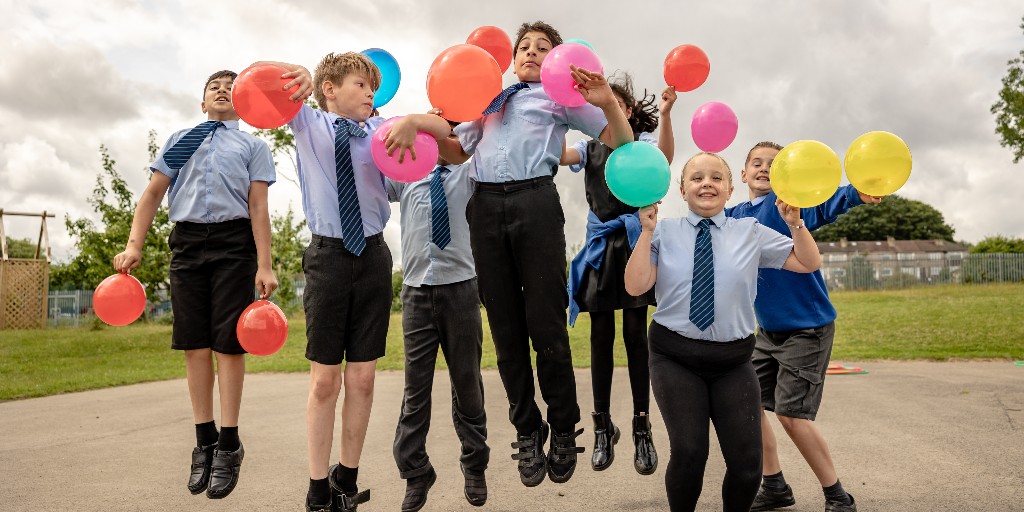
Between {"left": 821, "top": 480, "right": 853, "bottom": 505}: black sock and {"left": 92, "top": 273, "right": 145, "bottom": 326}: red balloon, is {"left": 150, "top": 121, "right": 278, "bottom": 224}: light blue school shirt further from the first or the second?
{"left": 821, "top": 480, "right": 853, "bottom": 505}: black sock

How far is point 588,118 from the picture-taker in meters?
3.43

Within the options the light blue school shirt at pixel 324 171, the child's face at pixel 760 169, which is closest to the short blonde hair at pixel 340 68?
the light blue school shirt at pixel 324 171

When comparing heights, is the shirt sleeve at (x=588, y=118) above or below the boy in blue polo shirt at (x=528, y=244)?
above

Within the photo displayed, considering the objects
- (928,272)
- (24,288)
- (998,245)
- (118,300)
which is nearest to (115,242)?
(24,288)

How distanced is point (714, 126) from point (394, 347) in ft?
42.3

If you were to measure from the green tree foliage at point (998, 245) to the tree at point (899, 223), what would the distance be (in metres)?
25.5

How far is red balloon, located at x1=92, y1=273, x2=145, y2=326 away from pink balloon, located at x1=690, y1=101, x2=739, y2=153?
3415 mm

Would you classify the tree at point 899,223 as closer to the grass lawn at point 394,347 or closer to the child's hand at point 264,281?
the grass lawn at point 394,347

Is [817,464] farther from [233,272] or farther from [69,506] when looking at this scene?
[69,506]

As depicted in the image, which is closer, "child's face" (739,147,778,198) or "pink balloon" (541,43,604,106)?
"pink balloon" (541,43,604,106)

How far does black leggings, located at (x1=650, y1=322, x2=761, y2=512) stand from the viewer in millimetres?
3223

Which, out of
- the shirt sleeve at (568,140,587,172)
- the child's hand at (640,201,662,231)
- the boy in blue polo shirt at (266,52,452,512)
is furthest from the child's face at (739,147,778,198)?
the boy in blue polo shirt at (266,52,452,512)

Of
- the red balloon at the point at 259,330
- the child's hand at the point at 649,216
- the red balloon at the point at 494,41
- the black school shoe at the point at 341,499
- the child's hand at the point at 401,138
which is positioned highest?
the red balloon at the point at 494,41

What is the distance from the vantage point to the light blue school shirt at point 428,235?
404 cm
